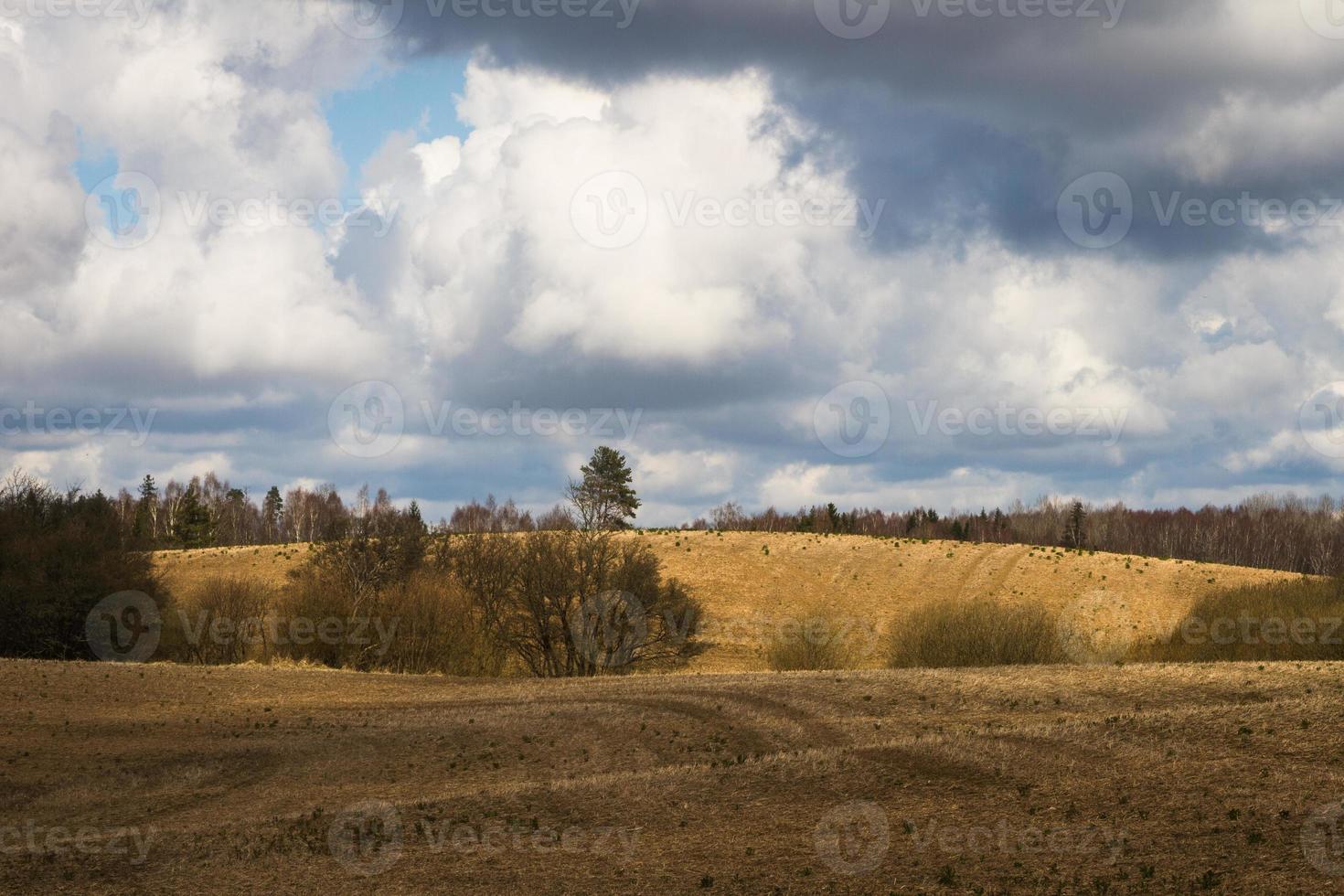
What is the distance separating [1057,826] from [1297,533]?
146 m

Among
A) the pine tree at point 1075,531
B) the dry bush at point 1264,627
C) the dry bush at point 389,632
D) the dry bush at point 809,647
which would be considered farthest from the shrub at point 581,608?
the pine tree at point 1075,531

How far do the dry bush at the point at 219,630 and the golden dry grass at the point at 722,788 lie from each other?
17.0 meters

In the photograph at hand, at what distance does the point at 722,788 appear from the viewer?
19.1m

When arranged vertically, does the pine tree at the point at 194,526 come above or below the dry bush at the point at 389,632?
above

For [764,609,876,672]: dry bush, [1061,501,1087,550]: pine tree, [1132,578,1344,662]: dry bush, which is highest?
[1061,501,1087,550]: pine tree

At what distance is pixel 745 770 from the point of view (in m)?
20.1

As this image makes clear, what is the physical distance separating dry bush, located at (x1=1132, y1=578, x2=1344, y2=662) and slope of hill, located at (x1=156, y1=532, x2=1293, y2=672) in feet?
41.2

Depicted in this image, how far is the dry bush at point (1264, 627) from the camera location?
3778 centimetres

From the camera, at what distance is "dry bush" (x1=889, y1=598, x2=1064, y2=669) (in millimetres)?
39812

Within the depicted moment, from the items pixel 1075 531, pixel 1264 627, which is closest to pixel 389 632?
pixel 1264 627

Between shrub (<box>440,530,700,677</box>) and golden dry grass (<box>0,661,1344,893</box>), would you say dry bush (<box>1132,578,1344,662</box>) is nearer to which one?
golden dry grass (<box>0,661,1344,893</box>)

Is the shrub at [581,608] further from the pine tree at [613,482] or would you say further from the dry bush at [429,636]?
the pine tree at [613,482]

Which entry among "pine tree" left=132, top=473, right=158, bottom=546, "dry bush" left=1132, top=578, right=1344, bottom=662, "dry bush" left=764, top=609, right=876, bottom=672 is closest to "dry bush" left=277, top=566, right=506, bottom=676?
"dry bush" left=764, top=609, right=876, bottom=672

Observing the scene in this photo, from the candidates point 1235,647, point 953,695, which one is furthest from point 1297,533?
point 953,695
